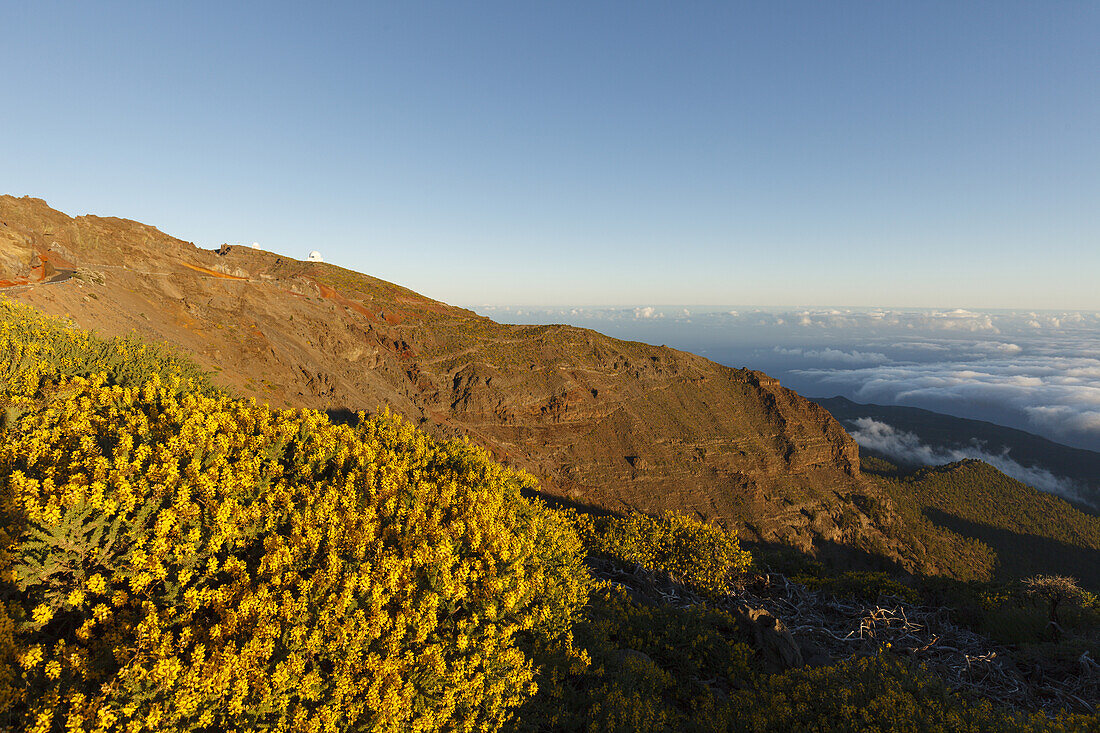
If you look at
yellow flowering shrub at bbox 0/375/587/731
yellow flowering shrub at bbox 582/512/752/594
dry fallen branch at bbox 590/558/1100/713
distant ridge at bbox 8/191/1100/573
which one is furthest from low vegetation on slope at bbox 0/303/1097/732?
distant ridge at bbox 8/191/1100/573

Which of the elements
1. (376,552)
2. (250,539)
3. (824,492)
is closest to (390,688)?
(376,552)

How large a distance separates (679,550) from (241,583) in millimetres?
20777

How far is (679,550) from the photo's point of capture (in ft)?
71.6

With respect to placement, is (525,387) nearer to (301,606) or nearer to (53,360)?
(53,360)

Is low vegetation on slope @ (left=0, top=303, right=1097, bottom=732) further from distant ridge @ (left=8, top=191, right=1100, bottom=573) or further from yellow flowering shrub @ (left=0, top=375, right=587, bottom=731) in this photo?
distant ridge @ (left=8, top=191, right=1100, bottom=573)

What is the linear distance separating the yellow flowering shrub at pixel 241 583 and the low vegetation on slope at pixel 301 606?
0.15 feet

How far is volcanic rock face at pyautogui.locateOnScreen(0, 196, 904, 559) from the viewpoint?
1446 inches

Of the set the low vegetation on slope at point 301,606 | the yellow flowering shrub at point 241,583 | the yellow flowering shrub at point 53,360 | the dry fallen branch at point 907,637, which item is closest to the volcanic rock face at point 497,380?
the yellow flowering shrub at point 53,360

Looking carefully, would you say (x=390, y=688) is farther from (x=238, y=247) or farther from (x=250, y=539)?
(x=238, y=247)

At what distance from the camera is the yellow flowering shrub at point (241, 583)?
5.81 metres

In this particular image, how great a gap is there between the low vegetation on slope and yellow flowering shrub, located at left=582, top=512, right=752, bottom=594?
6.13 metres

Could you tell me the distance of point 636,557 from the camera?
20.6m

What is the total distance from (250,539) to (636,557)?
17.9 metres

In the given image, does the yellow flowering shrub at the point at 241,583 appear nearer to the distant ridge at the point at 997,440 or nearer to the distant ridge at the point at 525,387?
the distant ridge at the point at 525,387
